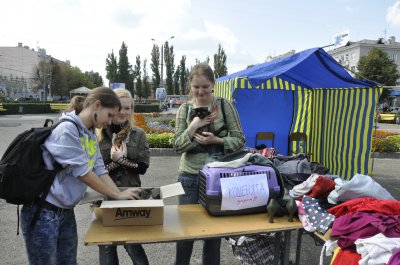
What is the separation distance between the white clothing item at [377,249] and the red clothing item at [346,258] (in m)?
0.05

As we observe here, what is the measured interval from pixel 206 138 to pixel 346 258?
120cm

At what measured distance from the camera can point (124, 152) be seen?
2623 mm

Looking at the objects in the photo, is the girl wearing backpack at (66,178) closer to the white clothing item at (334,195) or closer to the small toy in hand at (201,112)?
the small toy in hand at (201,112)

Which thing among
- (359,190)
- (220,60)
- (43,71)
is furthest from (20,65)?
(359,190)

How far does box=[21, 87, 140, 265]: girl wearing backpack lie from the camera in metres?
1.90

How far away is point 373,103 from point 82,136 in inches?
223

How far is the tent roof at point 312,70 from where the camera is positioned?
571 centimetres

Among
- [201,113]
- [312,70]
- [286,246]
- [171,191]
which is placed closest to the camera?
[171,191]

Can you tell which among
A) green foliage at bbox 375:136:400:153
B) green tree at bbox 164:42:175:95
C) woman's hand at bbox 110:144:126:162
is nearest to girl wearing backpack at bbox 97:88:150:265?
woman's hand at bbox 110:144:126:162

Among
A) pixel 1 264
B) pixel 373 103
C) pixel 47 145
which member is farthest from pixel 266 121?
pixel 47 145

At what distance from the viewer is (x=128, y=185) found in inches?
105

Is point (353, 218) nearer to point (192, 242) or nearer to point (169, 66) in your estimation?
point (192, 242)

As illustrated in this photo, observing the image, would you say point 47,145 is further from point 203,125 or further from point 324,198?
point 324,198

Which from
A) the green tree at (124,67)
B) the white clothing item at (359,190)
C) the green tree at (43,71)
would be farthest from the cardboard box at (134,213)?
the green tree at (43,71)
